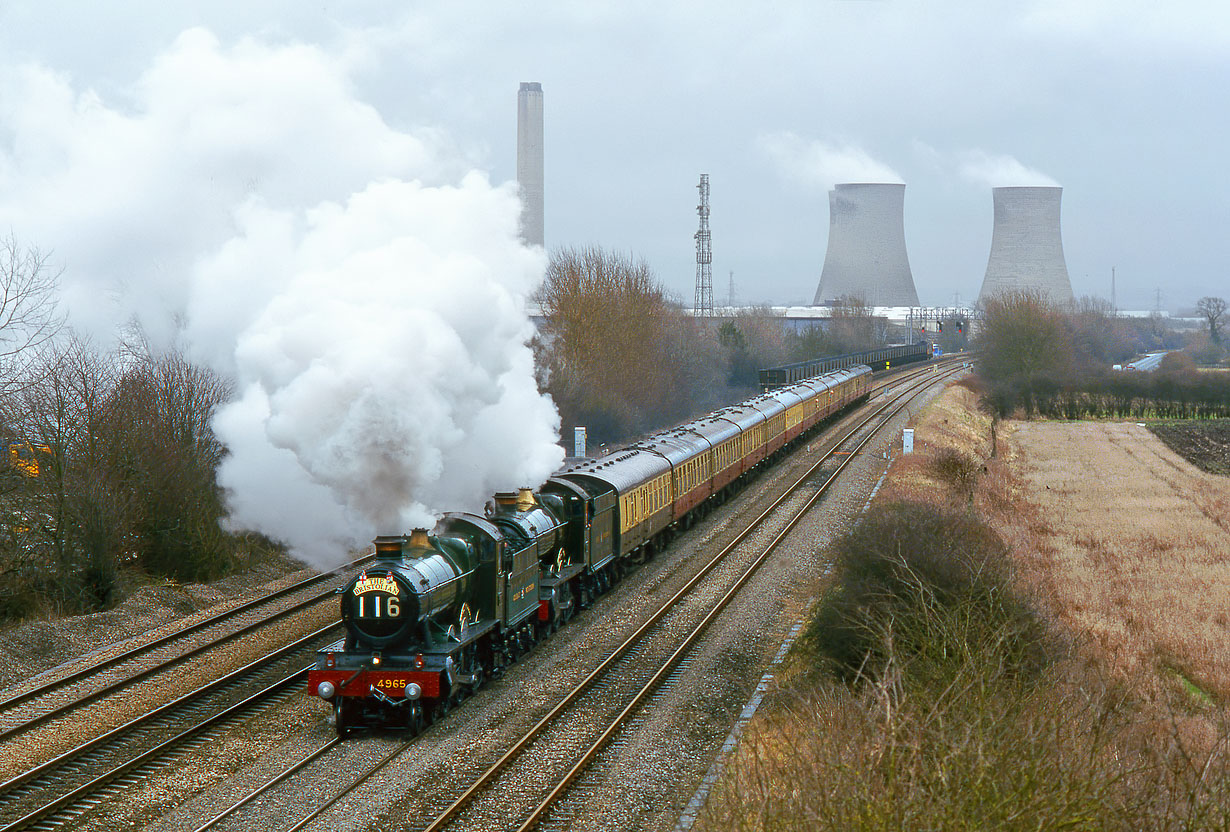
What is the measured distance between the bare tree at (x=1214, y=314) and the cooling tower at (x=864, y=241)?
31696mm

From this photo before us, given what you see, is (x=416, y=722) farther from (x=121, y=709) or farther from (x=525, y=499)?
(x=525, y=499)

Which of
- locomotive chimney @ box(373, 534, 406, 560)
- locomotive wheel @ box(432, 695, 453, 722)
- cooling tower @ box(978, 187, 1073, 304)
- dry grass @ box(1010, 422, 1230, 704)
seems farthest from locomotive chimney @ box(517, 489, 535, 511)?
cooling tower @ box(978, 187, 1073, 304)

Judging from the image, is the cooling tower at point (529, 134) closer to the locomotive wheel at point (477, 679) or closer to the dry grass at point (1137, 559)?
the dry grass at point (1137, 559)

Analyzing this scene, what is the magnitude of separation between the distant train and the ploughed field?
Result: 17354mm

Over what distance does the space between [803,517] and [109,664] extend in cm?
1756

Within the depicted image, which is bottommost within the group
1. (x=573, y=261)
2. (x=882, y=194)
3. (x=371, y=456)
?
(x=371, y=456)

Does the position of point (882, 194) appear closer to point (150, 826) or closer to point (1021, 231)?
point (1021, 231)

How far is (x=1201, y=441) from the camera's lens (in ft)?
173

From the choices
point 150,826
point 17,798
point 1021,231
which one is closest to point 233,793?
point 150,826

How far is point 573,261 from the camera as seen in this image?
159 ft

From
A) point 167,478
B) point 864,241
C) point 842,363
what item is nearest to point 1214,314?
point 864,241

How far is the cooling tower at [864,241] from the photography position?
117125 millimetres

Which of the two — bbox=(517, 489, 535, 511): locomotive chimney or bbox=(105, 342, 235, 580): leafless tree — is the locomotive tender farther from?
bbox=(105, 342, 235, 580): leafless tree

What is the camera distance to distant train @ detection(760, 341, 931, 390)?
58000 mm
